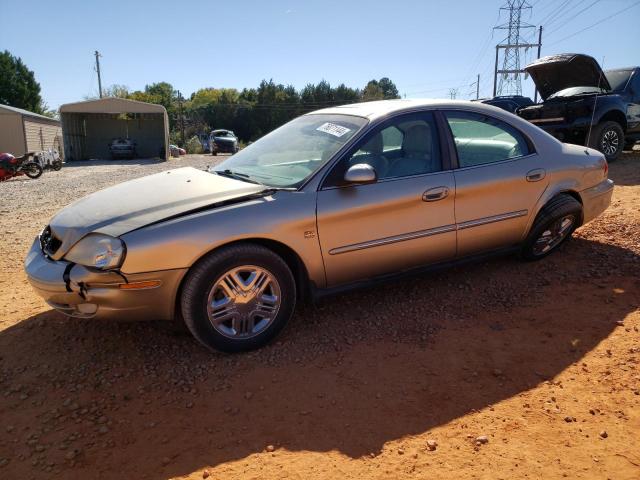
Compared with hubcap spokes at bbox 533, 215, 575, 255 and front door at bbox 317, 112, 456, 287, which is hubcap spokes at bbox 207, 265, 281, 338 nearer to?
front door at bbox 317, 112, 456, 287

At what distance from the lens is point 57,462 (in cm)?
227

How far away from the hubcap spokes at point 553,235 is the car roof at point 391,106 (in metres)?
1.17

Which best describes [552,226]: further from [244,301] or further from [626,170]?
[626,170]

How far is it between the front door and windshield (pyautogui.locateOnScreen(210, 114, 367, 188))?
7.1 inches

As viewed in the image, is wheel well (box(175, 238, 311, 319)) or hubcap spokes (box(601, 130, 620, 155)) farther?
hubcap spokes (box(601, 130, 620, 155))

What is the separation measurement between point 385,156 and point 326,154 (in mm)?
461

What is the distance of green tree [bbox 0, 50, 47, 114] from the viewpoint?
156 feet

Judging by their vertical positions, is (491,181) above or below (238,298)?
above

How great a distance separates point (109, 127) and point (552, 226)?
31.4 metres

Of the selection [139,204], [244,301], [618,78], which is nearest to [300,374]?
[244,301]

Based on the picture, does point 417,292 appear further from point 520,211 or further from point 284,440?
point 284,440

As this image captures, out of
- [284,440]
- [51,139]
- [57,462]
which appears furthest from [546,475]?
[51,139]

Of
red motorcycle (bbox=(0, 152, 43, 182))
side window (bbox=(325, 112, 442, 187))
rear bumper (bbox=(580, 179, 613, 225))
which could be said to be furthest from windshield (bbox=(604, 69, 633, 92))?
red motorcycle (bbox=(0, 152, 43, 182))

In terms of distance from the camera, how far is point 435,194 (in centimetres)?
365
